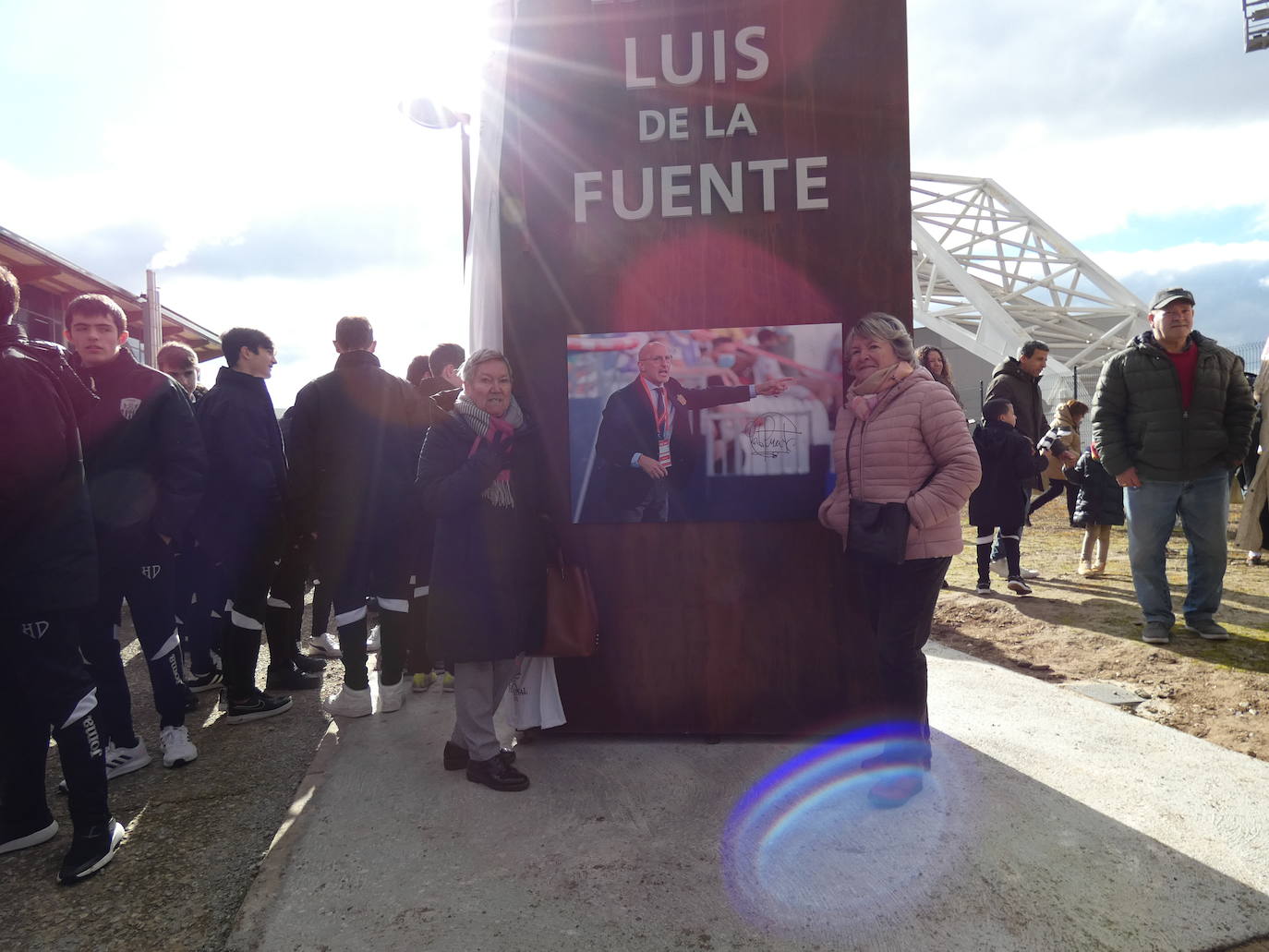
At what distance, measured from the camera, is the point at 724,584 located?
332 centimetres

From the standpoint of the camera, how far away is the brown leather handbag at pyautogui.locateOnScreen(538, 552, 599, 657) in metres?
3.09

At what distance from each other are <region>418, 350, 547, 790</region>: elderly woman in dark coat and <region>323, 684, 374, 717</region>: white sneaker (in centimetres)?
107

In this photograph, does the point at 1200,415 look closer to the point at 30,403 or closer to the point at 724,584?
the point at 724,584

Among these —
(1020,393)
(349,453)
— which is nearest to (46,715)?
(349,453)

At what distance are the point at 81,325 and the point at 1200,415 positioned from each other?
18.3 feet

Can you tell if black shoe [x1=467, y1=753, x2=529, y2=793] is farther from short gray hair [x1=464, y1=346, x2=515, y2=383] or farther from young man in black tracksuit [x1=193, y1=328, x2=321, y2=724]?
young man in black tracksuit [x1=193, y1=328, x2=321, y2=724]

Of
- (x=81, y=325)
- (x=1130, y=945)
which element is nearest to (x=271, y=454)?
(x=81, y=325)

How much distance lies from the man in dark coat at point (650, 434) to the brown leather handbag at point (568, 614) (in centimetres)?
33

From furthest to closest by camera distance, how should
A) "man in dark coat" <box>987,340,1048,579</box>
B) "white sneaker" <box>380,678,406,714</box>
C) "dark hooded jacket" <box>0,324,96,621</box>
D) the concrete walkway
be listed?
1. "man in dark coat" <box>987,340,1048,579</box>
2. "white sneaker" <box>380,678,406,714</box>
3. "dark hooded jacket" <box>0,324,96,621</box>
4. the concrete walkway

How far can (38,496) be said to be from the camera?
2.45m

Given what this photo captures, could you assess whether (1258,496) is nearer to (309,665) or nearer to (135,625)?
(309,665)

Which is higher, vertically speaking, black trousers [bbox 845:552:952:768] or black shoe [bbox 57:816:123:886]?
black trousers [bbox 845:552:952:768]

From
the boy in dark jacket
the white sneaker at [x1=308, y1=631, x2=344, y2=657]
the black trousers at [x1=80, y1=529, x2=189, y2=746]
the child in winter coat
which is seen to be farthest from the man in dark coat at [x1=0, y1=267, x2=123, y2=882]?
the child in winter coat

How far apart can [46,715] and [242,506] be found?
5.37ft
